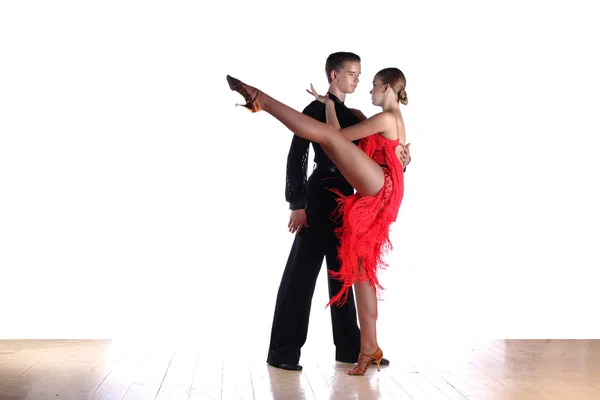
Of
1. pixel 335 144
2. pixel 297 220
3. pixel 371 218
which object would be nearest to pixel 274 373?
pixel 297 220

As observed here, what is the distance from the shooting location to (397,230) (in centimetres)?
507

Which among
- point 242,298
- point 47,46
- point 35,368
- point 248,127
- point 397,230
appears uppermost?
point 47,46

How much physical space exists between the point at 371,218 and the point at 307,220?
35 centimetres

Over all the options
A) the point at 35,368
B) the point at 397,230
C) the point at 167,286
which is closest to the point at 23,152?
the point at 167,286

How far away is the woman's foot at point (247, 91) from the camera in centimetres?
335

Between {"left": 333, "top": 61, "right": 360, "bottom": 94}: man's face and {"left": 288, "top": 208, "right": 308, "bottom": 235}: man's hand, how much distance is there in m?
0.59

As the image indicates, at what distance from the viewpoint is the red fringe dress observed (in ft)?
12.1

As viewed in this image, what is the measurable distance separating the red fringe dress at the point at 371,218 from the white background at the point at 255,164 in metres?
1.10

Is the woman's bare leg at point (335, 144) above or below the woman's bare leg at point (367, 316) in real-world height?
above

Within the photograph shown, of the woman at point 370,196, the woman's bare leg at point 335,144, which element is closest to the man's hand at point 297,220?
the woman at point 370,196

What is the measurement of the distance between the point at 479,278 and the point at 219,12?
2206mm

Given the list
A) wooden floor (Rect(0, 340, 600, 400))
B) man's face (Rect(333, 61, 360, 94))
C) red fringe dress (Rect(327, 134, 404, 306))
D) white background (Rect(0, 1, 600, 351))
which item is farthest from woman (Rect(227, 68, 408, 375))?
white background (Rect(0, 1, 600, 351))

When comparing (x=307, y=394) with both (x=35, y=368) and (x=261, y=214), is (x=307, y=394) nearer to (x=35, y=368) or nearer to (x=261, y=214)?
(x=35, y=368)

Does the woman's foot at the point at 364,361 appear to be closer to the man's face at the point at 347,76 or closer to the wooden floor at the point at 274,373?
the wooden floor at the point at 274,373
